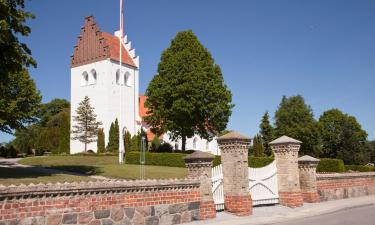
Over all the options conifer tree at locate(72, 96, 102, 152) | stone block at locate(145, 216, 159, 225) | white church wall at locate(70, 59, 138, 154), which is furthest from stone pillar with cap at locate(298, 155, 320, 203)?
conifer tree at locate(72, 96, 102, 152)

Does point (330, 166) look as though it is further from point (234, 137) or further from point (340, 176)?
point (234, 137)

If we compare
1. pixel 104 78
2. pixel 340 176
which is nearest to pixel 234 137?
pixel 340 176

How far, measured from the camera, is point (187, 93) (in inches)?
1703

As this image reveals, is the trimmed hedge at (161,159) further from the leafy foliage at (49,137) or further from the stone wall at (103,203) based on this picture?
the stone wall at (103,203)

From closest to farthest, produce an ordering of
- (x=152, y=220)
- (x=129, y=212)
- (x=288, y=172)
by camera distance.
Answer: (x=129, y=212) → (x=152, y=220) → (x=288, y=172)

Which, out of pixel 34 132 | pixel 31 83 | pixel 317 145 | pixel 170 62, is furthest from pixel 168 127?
pixel 34 132

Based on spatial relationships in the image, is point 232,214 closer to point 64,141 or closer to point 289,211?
point 289,211

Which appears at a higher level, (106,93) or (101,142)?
(106,93)

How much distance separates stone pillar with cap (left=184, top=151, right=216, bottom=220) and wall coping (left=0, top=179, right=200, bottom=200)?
10.2 inches

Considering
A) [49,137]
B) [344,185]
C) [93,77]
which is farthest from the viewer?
[49,137]

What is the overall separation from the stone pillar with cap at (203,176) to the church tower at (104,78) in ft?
128

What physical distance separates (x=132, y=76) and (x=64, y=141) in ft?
39.3

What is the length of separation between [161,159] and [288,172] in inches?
852

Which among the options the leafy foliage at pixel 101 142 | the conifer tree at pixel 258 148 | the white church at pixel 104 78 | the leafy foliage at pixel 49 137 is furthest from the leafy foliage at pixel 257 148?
the leafy foliage at pixel 49 137
